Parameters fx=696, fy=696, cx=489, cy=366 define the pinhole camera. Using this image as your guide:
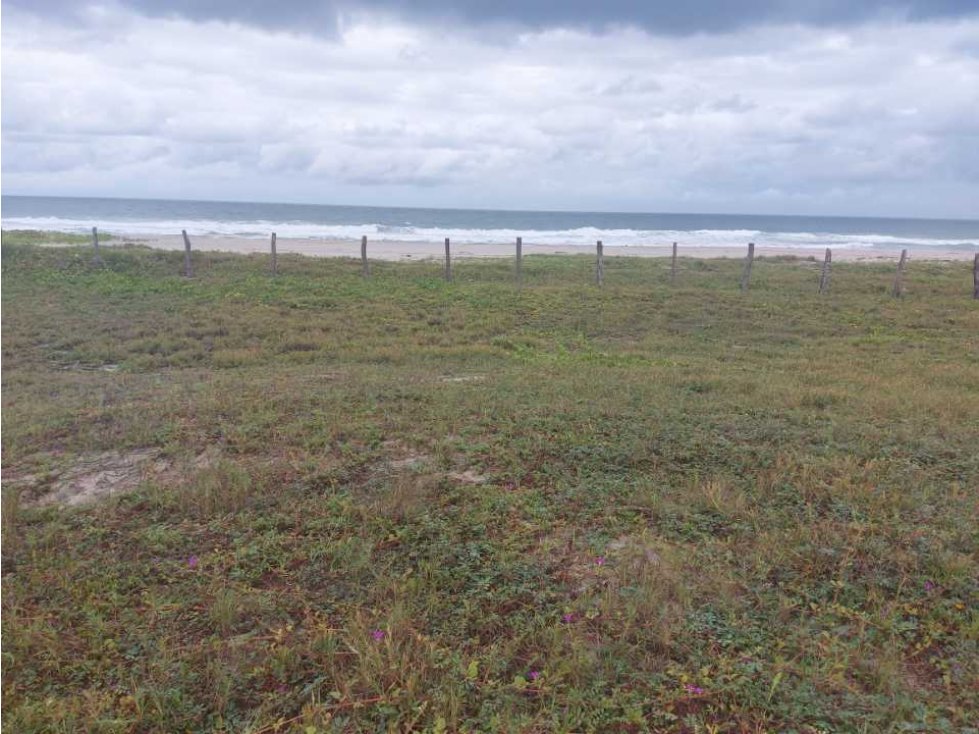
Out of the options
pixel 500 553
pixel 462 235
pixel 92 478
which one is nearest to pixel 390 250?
pixel 462 235

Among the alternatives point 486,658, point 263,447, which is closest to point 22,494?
point 263,447

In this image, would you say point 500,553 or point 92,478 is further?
point 92,478

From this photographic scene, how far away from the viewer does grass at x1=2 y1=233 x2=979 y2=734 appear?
3.28 metres

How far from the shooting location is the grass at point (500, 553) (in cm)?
328

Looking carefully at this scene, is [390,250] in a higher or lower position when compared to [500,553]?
higher

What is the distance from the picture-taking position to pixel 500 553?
445cm

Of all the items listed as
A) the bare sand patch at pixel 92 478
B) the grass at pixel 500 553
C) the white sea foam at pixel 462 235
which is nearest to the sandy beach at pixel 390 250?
the white sea foam at pixel 462 235

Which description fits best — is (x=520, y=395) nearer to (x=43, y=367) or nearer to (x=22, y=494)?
(x=22, y=494)

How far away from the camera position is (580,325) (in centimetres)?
1451

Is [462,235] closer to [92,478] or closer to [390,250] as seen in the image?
[390,250]

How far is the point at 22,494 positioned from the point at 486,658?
4.20 m

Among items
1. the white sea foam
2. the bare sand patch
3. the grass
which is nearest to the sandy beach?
the white sea foam

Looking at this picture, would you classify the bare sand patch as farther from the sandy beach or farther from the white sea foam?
the white sea foam

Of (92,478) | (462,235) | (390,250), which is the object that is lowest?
(92,478)
